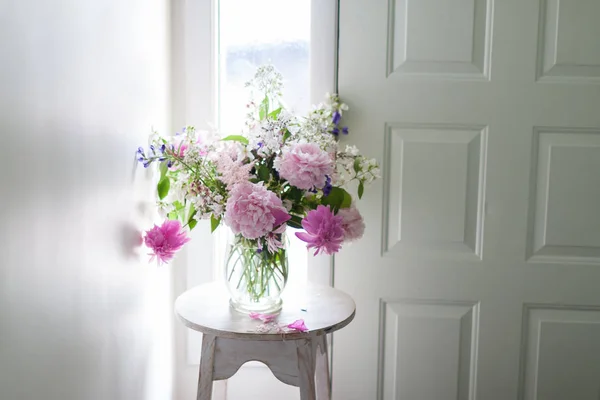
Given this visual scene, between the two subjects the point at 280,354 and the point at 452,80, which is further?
the point at 452,80

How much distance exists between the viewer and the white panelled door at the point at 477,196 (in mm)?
1551

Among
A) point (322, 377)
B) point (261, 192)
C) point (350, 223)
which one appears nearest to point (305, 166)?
point (261, 192)

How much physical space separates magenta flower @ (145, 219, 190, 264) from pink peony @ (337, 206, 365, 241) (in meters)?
0.37

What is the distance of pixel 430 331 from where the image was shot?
1.63 m

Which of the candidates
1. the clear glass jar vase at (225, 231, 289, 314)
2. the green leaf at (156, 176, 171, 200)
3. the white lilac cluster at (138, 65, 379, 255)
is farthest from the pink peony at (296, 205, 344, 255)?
the green leaf at (156, 176, 171, 200)

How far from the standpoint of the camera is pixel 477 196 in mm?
1596

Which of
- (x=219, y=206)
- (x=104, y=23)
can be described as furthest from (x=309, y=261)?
(x=104, y=23)

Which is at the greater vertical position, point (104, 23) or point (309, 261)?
point (104, 23)

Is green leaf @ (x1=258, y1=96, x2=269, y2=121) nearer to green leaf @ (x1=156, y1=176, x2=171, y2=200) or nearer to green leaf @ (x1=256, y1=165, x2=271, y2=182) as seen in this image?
green leaf @ (x1=256, y1=165, x2=271, y2=182)

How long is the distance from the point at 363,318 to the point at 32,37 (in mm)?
1165

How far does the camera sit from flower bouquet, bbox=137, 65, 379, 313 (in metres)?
1.12

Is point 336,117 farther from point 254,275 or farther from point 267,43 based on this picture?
point 254,275

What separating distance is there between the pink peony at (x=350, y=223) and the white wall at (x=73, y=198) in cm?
47

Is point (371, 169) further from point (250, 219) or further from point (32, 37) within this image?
point (32, 37)
